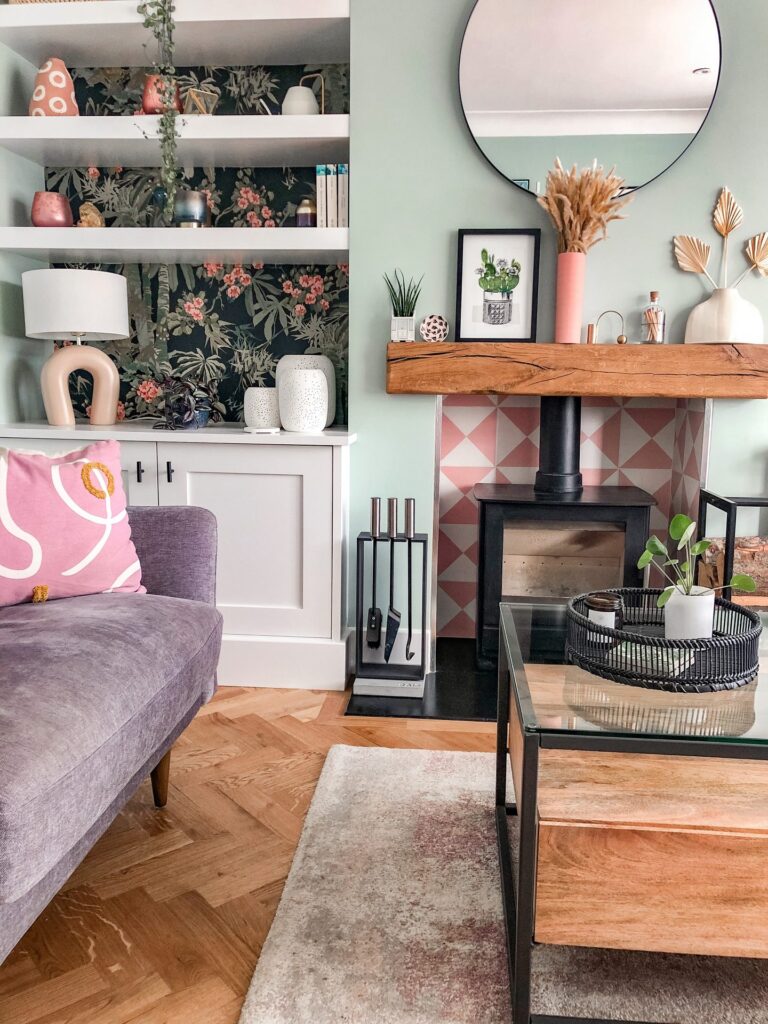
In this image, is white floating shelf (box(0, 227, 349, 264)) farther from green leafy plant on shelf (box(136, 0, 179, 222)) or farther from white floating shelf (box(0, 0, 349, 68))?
white floating shelf (box(0, 0, 349, 68))

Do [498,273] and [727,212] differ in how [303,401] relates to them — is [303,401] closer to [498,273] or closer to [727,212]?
[498,273]

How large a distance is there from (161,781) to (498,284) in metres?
1.82

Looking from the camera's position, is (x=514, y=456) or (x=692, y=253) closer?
(x=692, y=253)

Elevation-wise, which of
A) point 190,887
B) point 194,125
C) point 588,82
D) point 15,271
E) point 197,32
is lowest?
point 190,887

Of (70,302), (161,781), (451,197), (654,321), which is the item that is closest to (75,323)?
(70,302)

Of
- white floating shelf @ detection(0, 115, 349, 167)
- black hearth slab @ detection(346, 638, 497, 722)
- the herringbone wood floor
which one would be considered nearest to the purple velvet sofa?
the herringbone wood floor

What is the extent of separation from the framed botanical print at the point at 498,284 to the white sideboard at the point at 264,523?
585 mm

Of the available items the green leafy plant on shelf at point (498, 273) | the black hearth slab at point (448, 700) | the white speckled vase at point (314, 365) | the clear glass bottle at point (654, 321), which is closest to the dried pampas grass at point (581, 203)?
the green leafy plant on shelf at point (498, 273)

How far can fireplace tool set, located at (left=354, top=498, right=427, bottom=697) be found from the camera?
264 centimetres

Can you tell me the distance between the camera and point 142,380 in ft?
10.6

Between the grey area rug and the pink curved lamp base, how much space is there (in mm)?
1722

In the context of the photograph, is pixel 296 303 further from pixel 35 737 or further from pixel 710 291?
pixel 35 737

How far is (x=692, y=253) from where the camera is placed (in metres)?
2.61

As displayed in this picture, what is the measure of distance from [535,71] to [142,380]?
1.81m
